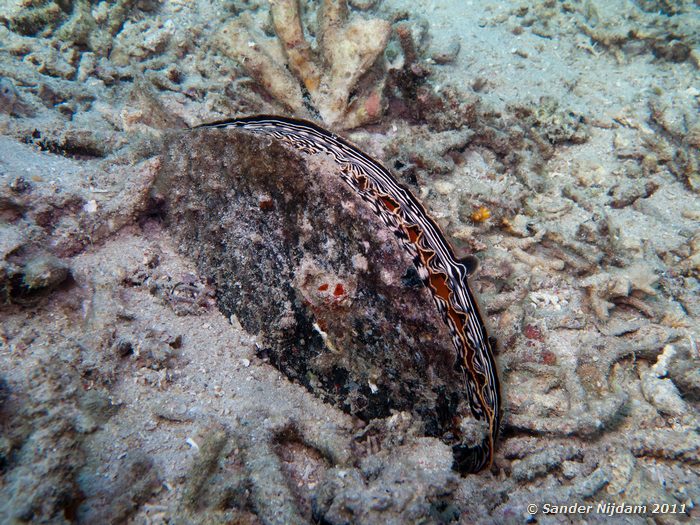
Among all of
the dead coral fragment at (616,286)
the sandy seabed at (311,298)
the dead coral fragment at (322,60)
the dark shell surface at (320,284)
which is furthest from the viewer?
the dead coral fragment at (322,60)

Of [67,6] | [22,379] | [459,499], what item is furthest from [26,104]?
[459,499]

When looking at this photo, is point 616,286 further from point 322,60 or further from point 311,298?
point 322,60

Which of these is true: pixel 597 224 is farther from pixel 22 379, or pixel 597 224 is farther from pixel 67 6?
pixel 67 6

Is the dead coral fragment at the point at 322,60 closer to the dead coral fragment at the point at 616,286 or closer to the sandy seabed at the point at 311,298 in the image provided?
the sandy seabed at the point at 311,298

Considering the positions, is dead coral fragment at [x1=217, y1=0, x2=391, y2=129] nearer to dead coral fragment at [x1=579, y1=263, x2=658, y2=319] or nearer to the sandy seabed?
the sandy seabed

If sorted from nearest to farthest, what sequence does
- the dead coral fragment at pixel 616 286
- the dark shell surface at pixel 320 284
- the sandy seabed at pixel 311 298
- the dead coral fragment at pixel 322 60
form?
the sandy seabed at pixel 311 298 < the dark shell surface at pixel 320 284 < the dead coral fragment at pixel 616 286 < the dead coral fragment at pixel 322 60

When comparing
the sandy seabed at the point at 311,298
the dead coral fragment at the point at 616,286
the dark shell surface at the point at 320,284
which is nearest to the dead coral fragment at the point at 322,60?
the sandy seabed at the point at 311,298

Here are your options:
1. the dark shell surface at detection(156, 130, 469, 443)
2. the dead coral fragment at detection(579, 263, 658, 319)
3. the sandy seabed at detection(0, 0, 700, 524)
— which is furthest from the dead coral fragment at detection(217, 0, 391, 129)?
the dead coral fragment at detection(579, 263, 658, 319)

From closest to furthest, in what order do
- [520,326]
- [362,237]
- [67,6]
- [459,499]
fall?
1. [459,499]
2. [362,237]
3. [520,326]
4. [67,6]
